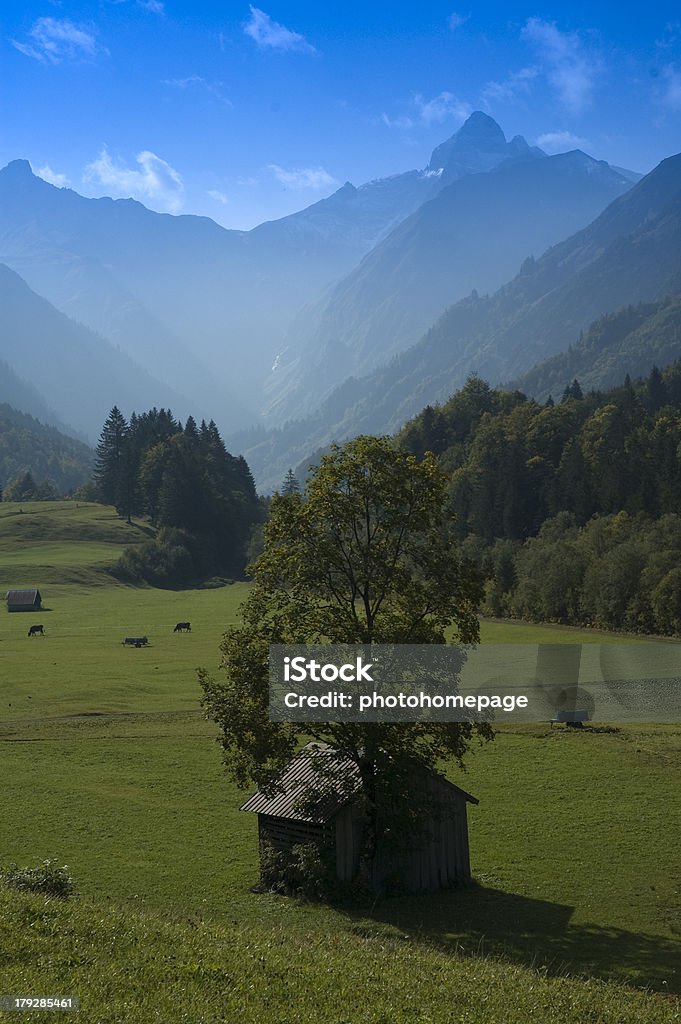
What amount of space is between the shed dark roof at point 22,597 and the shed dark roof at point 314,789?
90828 mm

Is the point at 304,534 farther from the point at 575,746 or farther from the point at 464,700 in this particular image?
the point at 575,746

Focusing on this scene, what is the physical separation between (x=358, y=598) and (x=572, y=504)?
406 feet

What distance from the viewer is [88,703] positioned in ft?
195

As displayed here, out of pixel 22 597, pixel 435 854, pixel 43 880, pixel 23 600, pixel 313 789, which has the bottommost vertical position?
pixel 435 854

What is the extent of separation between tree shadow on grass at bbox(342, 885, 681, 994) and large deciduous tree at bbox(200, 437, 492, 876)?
2.99 m

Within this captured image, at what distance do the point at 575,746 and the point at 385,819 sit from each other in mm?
24640

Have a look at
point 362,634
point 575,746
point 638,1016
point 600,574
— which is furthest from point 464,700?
point 600,574

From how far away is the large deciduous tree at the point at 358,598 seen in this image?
2880 cm

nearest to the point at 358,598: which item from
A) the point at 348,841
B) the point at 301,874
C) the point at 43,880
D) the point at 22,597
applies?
the point at 348,841

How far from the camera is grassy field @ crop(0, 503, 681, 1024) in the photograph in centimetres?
1617

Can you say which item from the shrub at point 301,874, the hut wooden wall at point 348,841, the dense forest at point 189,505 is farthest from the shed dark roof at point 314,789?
the dense forest at point 189,505

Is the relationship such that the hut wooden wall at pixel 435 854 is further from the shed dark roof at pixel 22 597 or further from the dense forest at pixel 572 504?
the shed dark roof at pixel 22 597

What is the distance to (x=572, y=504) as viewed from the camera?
489 ft

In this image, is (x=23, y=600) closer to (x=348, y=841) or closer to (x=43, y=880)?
(x=348, y=841)
